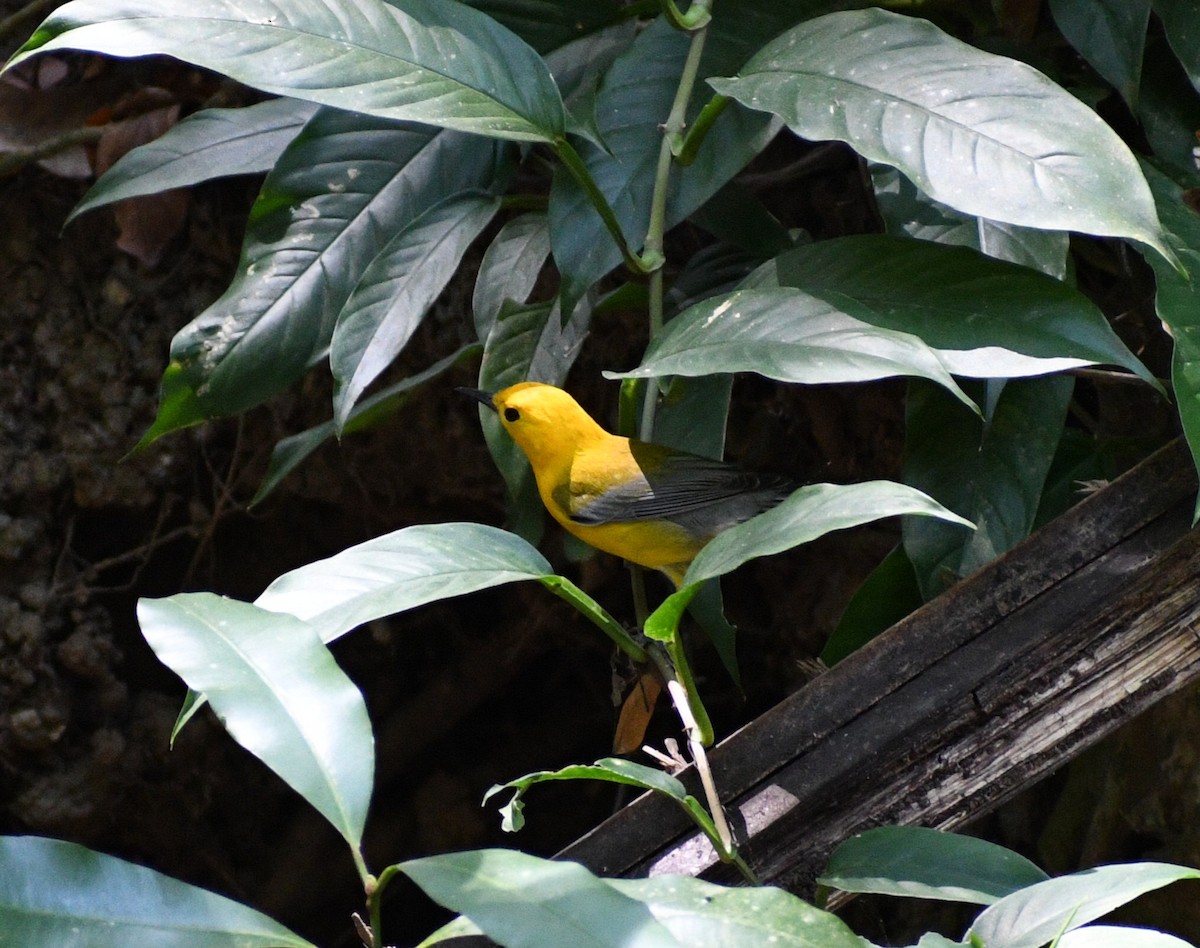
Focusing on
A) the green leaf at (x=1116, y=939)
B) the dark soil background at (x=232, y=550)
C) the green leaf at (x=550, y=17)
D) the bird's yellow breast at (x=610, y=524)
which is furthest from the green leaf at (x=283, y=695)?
the dark soil background at (x=232, y=550)

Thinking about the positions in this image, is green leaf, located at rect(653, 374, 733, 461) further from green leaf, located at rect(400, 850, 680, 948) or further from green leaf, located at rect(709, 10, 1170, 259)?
green leaf, located at rect(400, 850, 680, 948)

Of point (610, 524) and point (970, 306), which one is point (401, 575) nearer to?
point (970, 306)

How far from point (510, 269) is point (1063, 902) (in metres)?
1.18

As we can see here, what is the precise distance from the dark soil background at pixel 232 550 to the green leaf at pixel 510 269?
1.90 feet

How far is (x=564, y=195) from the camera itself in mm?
1527

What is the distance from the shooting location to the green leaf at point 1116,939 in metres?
0.84

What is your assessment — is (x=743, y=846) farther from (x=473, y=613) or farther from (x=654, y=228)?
(x=473, y=613)

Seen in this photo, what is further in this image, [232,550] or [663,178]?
[232,550]

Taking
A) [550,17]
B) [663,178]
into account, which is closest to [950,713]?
[663,178]

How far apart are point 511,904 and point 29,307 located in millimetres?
2218

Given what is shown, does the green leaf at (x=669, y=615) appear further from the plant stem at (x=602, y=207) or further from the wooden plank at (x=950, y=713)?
the plant stem at (x=602, y=207)

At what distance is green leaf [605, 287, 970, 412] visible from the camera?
3.55 feet

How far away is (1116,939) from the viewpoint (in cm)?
86

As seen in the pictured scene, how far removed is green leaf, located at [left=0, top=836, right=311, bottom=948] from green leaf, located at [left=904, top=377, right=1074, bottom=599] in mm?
881
